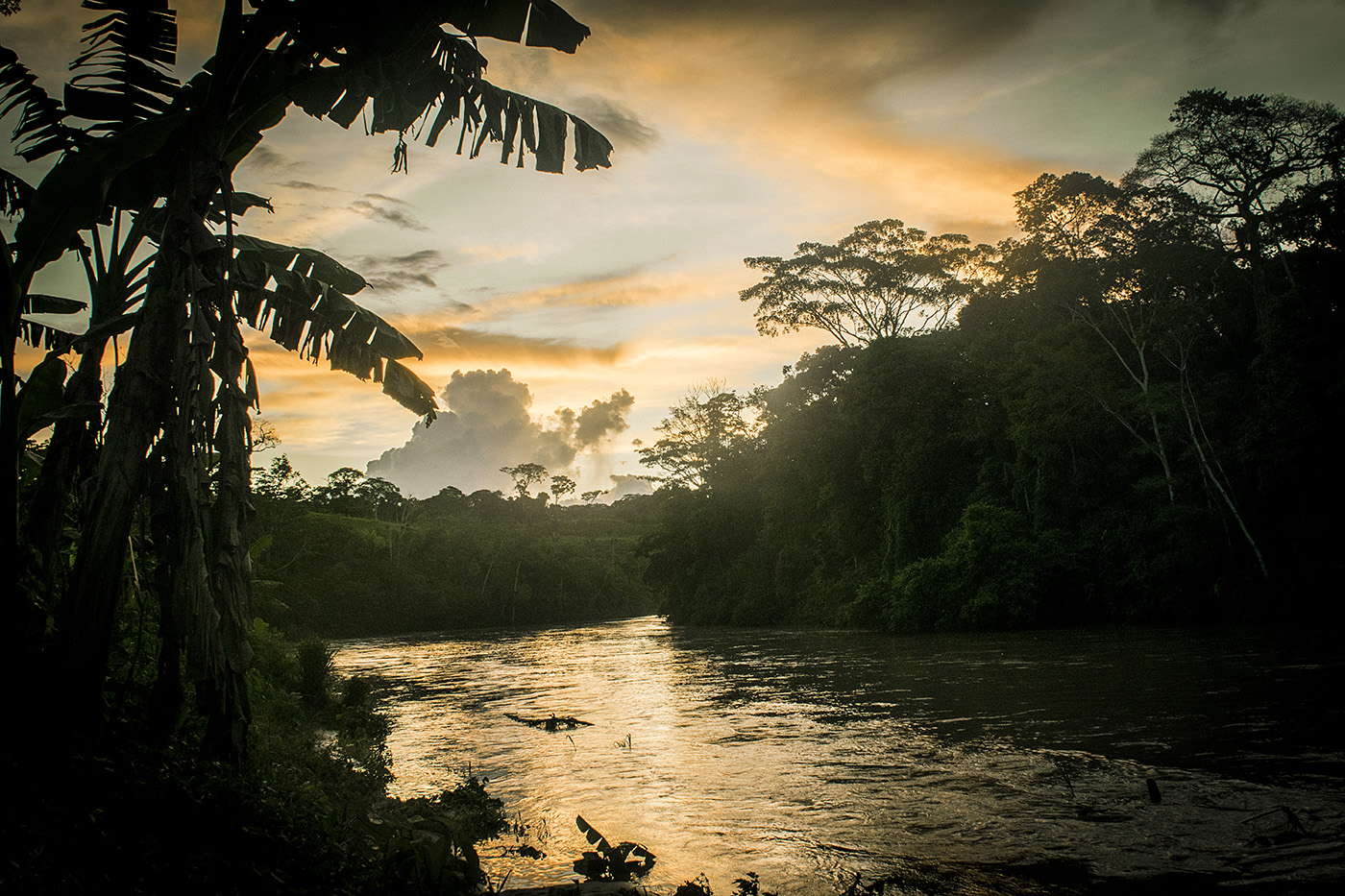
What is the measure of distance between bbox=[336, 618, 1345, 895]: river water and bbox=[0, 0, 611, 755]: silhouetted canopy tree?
128 inches

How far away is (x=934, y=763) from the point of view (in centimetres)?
881

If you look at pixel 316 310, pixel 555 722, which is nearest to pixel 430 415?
pixel 316 310

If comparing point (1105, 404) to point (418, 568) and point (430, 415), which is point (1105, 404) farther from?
point (418, 568)

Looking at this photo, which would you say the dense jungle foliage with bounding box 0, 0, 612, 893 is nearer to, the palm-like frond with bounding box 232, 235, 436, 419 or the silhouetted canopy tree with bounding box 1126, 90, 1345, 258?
the palm-like frond with bounding box 232, 235, 436, 419

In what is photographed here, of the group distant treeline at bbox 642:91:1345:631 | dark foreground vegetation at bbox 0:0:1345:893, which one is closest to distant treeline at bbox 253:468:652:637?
dark foreground vegetation at bbox 0:0:1345:893

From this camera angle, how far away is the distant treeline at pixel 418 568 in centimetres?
5702

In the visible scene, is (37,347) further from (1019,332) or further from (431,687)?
(1019,332)

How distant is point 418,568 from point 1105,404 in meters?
57.0

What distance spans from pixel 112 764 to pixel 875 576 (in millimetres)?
34115

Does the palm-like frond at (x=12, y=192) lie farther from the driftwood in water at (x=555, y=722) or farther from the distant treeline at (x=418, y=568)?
the distant treeline at (x=418, y=568)

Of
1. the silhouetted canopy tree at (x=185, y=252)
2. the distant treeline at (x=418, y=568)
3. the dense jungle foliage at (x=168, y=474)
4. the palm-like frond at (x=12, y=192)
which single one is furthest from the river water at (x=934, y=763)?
the distant treeline at (x=418, y=568)

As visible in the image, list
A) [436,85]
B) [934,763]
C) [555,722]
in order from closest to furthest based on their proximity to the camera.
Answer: [436,85]
[934,763]
[555,722]

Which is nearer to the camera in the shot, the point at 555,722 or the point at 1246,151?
the point at 555,722

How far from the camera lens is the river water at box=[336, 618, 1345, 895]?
19.5 feet
